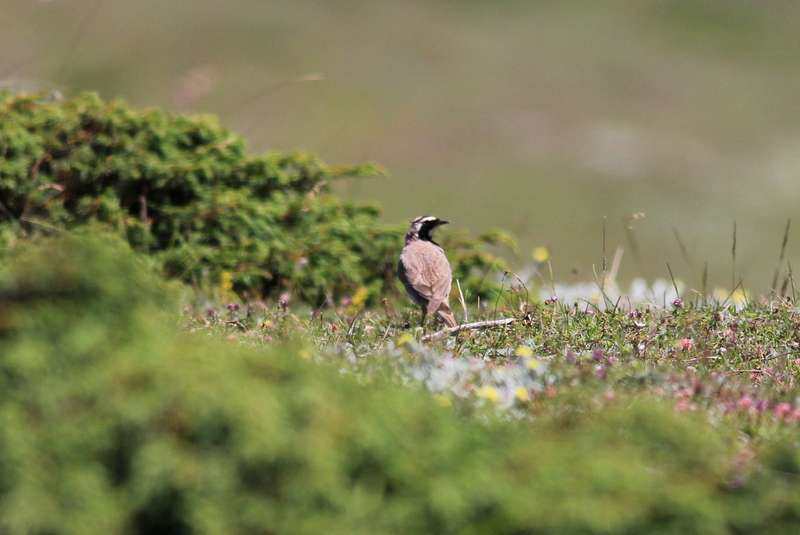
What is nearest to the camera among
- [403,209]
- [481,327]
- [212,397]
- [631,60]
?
[212,397]

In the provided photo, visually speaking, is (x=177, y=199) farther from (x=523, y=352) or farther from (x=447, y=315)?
(x=523, y=352)

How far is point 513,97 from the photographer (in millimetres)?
31375

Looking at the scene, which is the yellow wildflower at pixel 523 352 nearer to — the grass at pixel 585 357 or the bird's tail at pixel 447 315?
the grass at pixel 585 357

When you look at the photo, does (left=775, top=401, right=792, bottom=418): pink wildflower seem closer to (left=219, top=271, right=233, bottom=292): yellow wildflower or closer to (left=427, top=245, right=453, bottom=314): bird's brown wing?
(left=427, top=245, right=453, bottom=314): bird's brown wing

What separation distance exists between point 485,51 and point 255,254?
2854 cm

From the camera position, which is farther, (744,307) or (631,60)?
(631,60)

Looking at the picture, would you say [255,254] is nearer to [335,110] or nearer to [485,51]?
[335,110]

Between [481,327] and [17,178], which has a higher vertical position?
[17,178]

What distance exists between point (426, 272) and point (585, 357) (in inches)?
96.7

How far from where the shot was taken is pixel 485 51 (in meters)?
35.2

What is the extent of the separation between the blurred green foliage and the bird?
3314mm

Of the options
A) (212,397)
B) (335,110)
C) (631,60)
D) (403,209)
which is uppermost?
(631,60)

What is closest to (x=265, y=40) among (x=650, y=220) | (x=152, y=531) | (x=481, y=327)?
(x=650, y=220)

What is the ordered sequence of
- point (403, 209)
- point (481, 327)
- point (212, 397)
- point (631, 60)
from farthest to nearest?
point (631, 60), point (403, 209), point (481, 327), point (212, 397)
